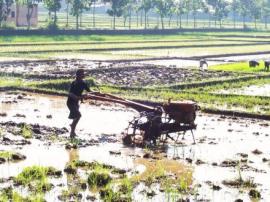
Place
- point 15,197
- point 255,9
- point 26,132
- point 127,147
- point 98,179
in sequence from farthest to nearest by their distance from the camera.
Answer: point 255,9 < point 26,132 < point 127,147 < point 98,179 < point 15,197

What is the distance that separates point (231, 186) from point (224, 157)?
7.00ft

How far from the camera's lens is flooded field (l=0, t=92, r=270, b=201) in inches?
376

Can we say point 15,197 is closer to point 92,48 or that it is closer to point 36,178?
point 36,178

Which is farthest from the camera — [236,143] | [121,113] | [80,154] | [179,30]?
[179,30]

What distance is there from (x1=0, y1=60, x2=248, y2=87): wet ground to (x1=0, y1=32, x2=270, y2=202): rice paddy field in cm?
5

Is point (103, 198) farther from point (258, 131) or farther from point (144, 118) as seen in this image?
point (258, 131)

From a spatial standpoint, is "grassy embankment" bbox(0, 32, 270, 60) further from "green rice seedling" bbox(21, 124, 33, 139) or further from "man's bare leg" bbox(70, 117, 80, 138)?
"man's bare leg" bbox(70, 117, 80, 138)

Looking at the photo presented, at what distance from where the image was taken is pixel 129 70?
2930cm

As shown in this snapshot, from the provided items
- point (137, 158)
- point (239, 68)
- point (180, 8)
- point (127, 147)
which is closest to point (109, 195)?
point (137, 158)

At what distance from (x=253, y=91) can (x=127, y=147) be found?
35.5 ft

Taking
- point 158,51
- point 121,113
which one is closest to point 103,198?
point 121,113

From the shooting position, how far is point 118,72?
28266mm

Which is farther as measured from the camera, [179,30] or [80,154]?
[179,30]

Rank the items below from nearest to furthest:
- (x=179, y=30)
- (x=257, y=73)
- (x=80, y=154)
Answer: (x=80, y=154)
(x=257, y=73)
(x=179, y=30)
